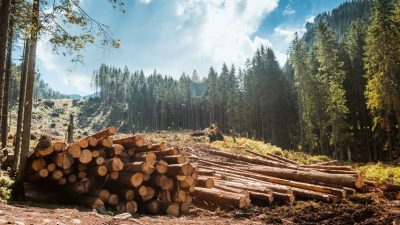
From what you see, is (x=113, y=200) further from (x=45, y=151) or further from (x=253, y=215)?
(x=253, y=215)

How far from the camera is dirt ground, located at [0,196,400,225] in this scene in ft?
24.8

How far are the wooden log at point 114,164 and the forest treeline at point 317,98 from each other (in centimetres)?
2811

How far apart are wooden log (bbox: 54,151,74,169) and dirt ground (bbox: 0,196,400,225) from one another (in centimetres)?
131

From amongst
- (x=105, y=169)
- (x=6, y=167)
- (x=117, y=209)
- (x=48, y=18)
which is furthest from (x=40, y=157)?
(x=6, y=167)

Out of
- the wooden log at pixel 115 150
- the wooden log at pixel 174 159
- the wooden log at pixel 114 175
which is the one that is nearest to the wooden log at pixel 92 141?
the wooden log at pixel 115 150

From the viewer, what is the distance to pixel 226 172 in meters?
15.4

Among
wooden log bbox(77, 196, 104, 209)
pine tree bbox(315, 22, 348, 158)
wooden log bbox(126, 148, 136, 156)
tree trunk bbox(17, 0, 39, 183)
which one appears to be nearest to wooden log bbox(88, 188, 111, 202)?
wooden log bbox(77, 196, 104, 209)

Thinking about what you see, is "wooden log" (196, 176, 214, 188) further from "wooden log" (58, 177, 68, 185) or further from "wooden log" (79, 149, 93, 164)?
"wooden log" (58, 177, 68, 185)

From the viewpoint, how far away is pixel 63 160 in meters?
9.93

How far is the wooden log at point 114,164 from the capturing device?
1012 cm

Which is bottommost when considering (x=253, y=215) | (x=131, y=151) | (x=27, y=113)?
(x=253, y=215)

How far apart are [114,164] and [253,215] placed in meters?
4.59

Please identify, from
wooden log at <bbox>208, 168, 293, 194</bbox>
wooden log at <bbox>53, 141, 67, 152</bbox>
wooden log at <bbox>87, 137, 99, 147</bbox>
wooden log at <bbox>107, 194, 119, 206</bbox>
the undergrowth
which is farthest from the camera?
wooden log at <bbox>208, 168, 293, 194</bbox>

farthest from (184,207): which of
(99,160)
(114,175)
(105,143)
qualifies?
(105,143)
